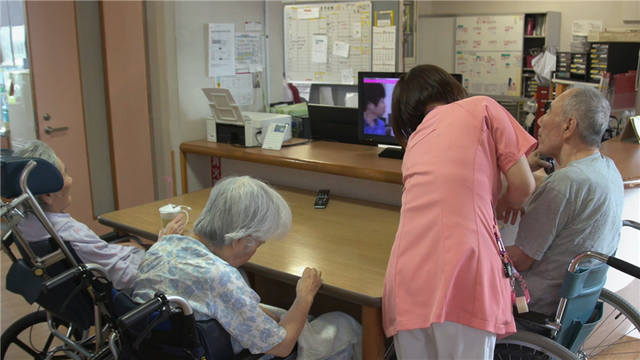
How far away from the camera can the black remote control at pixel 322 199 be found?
2.57m

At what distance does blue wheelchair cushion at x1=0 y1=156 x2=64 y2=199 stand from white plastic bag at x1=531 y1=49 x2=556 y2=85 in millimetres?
5848

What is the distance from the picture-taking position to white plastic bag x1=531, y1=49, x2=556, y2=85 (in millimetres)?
6293

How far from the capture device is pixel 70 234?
1.82 metres

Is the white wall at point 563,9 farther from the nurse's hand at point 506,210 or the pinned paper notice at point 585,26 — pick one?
the nurse's hand at point 506,210

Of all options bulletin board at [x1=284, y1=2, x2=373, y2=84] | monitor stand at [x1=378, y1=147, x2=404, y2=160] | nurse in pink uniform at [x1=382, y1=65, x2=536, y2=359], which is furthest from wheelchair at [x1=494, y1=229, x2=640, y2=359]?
bulletin board at [x1=284, y1=2, x2=373, y2=84]

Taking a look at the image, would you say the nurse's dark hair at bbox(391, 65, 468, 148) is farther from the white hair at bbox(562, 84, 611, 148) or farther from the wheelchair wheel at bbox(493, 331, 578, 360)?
the wheelchair wheel at bbox(493, 331, 578, 360)

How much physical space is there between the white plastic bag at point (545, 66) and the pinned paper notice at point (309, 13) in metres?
3.33

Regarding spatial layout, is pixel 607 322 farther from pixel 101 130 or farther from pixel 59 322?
pixel 101 130

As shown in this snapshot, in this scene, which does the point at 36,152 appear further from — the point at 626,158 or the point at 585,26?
the point at 585,26

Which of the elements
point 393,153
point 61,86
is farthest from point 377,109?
point 61,86

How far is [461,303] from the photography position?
1434mm

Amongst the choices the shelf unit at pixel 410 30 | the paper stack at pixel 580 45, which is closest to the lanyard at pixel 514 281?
the shelf unit at pixel 410 30

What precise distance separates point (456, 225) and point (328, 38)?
10.2ft

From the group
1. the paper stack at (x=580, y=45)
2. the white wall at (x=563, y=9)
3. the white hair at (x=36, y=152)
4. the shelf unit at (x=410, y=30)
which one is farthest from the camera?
the white wall at (x=563, y=9)
